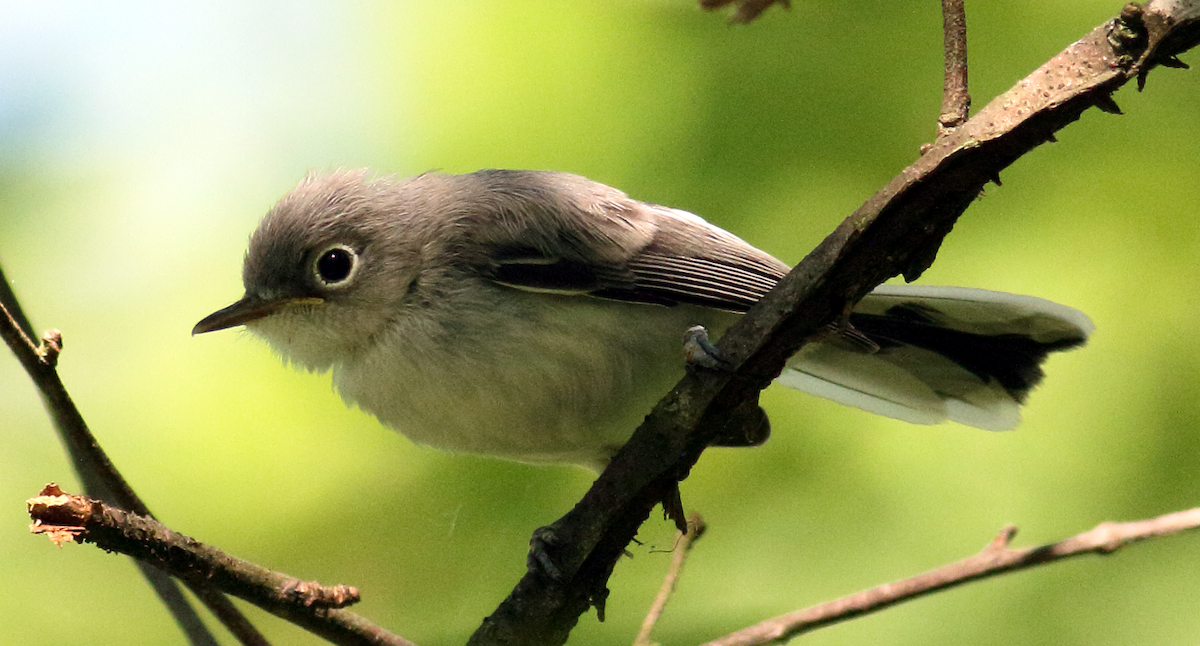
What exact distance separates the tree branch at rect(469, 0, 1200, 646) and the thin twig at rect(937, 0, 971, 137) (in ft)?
0.34

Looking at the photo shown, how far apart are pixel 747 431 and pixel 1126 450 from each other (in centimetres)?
130

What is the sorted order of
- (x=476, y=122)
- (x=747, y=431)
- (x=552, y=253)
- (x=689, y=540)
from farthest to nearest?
(x=476, y=122)
(x=747, y=431)
(x=552, y=253)
(x=689, y=540)

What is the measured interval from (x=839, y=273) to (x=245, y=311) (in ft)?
5.31

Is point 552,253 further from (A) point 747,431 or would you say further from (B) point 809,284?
(B) point 809,284

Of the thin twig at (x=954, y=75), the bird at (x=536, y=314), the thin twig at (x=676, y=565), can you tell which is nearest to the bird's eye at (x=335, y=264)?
the bird at (x=536, y=314)

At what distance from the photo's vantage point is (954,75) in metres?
1.82

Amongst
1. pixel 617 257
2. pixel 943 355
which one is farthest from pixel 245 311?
pixel 943 355

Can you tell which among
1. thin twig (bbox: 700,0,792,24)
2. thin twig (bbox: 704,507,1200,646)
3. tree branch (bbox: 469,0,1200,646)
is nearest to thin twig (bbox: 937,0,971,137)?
tree branch (bbox: 469,0,1200,646)

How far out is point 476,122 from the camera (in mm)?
3828

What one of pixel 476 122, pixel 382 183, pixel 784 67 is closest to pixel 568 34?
pixel 476 122

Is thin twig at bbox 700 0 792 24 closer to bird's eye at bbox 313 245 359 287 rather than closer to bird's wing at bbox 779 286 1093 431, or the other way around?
bird's wing at bbox 779 286 1093 431

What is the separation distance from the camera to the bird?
2.46 m

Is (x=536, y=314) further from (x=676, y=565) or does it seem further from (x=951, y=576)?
(x=951, y=576)

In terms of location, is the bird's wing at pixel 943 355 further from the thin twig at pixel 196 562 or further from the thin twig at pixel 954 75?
the thin twig at pixel 196 562
